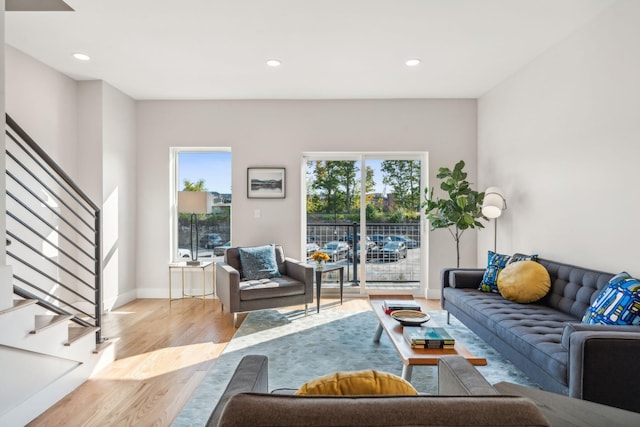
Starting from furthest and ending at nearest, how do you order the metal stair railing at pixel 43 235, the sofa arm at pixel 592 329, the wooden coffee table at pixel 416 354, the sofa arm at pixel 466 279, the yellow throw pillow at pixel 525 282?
the sofa arm at pixel 466 279, the yellow throw pillow at pixel 525 282, the metal stair railing at pixel 43 235, the wooden coffee table at pixel 416 354, the sofa arm at pixel 592 329

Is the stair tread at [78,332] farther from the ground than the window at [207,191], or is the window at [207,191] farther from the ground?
the window at [207,191]

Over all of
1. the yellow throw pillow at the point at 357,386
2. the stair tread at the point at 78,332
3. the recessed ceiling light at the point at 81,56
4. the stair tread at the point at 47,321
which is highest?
the recessed ceiling light at the point at 81,56

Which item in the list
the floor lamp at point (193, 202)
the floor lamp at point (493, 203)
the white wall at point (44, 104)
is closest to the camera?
the white wall at point (44, 104)

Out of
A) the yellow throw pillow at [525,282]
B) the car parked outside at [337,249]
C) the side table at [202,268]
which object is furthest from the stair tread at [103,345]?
the yellow throw pillow at [525,282]

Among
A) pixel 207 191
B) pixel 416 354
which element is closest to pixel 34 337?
pixel 416 354

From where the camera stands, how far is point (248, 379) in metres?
1.33

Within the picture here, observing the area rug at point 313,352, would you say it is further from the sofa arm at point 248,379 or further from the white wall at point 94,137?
the white wall at point 94,137

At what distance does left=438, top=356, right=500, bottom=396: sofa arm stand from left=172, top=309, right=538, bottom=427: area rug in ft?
3.88

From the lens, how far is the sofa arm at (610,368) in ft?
5.79

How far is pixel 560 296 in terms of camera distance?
9.80ft

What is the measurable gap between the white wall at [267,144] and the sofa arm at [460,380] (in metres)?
3.80

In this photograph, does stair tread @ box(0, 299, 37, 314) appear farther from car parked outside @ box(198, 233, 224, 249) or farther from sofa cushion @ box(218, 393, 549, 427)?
car parked outside @ box(198, 233, 224, 249)

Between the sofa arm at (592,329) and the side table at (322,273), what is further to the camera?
the side table at (322,273)

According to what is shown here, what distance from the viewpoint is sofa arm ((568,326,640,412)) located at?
5.79 feet
